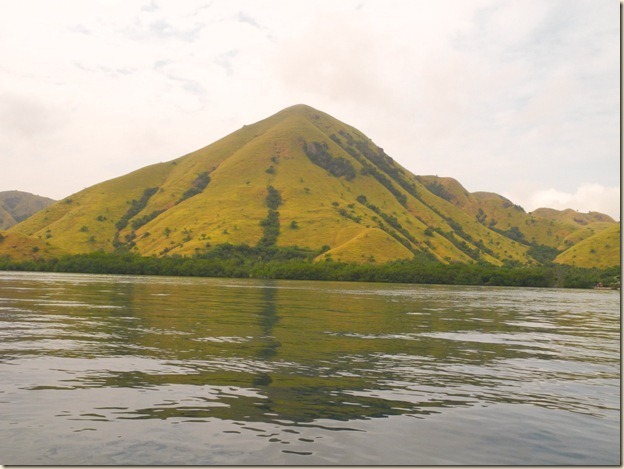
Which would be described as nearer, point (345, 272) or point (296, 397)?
point (296, 397)

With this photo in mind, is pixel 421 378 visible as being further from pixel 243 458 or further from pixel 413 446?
pixel 243 458

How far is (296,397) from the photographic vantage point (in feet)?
61.6

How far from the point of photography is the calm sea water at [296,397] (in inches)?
543

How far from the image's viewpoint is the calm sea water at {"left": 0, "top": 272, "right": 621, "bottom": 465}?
543 inches

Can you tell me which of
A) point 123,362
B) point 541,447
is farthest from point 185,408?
point 541,447

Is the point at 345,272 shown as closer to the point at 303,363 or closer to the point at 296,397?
the point at 303,363

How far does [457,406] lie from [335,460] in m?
7.05

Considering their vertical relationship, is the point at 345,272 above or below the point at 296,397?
above

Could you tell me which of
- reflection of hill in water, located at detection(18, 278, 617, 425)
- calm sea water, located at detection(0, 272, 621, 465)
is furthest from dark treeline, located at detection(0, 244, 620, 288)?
calm sea water, located at detection(0, 272, 621, 465)

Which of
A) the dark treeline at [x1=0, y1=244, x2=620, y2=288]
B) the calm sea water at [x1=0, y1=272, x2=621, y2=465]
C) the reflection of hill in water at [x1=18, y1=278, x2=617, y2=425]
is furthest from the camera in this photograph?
the dark treeline at [x1=0, y1=244, x2=620, y2=288]

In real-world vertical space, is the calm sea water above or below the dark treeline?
below

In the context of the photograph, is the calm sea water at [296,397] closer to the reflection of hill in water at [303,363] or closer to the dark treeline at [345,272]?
the reflection of hill in water at [303,363]

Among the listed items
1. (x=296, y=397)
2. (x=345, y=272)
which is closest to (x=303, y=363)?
(x=296, y=397)

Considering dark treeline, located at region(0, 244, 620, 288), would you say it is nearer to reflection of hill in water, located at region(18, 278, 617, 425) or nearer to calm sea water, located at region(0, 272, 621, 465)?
reflection of hill in water, located at region(18, 278, 617, 425)
